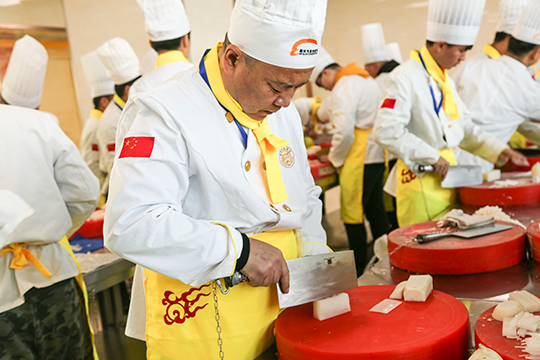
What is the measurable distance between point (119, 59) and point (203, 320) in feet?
9.20

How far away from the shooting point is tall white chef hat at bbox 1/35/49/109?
2309 mm

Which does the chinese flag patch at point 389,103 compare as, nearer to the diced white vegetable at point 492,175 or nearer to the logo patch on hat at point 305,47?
the diced white vegetable at point 492,175

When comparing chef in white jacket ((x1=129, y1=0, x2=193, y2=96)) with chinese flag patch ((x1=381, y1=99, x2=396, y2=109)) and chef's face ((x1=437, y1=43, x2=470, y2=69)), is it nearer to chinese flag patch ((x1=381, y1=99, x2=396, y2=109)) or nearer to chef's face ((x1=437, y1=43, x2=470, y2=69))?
chinese flag patch ((x1=381, y1=99, x2=396, y2=109))

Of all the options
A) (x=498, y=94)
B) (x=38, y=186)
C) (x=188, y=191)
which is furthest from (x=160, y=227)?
(x=498, y=94)

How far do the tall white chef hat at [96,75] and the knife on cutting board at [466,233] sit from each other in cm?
358

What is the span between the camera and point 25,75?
232 cm

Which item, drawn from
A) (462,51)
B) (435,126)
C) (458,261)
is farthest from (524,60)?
(458,261)

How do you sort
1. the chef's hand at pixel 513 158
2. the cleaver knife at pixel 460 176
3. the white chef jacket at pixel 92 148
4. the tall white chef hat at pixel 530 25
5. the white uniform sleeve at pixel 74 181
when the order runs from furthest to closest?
the white chef jacket at pixel 92 148 < the tall white chef hat at pixel 530 25 < the chef's hand at pixel 513 158 < the cleaver knife at pixel 460 176 < the white uniform sleeve at pixel 74 181

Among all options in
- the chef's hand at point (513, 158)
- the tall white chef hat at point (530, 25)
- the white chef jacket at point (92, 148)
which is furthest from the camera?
the white chef jacket at point (92, 148)

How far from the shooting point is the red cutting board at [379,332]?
872 mm

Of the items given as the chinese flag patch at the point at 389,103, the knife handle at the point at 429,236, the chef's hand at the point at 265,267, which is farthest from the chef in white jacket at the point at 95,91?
the chef's hand at the point at 265,267

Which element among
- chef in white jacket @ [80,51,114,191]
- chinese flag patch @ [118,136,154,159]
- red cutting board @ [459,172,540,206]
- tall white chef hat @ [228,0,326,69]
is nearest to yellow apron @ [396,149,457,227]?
red cutting board @ [459,172,540,206]

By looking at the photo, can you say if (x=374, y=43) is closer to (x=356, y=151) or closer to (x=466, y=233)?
(x=356, y=151)

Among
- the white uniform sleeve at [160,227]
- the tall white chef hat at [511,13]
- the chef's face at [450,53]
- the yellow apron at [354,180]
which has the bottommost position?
the yellow apron at [354,180]
